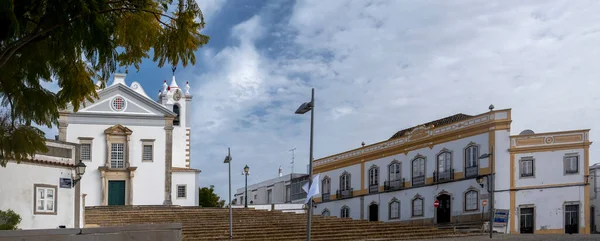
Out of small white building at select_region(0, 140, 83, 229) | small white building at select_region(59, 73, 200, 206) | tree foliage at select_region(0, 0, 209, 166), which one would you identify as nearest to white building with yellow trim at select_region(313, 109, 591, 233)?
small white building at select_region(59, 73, 200, 206)

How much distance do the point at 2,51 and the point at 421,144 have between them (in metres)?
34.0

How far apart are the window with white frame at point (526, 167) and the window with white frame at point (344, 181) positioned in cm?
1581

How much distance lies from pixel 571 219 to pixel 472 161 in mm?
5466

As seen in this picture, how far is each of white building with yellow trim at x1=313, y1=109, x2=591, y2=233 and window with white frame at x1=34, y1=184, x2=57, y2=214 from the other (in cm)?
1783

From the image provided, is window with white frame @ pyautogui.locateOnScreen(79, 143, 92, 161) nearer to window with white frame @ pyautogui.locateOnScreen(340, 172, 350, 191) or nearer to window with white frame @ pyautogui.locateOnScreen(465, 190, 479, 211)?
window with white frame @ pyautogui.locateOnScreen(340, 172, 350, 191)

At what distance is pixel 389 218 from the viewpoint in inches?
1736

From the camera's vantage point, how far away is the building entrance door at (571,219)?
33.8 m

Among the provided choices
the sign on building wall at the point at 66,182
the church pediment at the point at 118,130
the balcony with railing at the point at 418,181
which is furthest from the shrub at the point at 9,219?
the balcony with railing at the point at 418,181

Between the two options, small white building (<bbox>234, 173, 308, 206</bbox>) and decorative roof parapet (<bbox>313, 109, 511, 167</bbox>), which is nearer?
decorative roof parapet (<bbox>313, 109, 511, 167</bbox>)

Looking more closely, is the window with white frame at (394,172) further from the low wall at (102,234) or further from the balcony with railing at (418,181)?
the low wall at (102,234)

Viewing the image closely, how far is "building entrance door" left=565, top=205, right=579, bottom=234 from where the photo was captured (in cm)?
3381

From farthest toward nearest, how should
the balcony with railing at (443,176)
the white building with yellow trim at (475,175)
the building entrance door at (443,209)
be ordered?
the building entrance door at (443,209) < the balcony with railing at (443,176) < the white building with yellow trim at (475,175)

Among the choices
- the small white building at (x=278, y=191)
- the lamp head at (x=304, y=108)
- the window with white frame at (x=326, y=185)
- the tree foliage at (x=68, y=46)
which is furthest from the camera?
the small white building at (x=278, y=191)

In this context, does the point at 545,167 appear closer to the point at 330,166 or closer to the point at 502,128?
the point at 502,128
